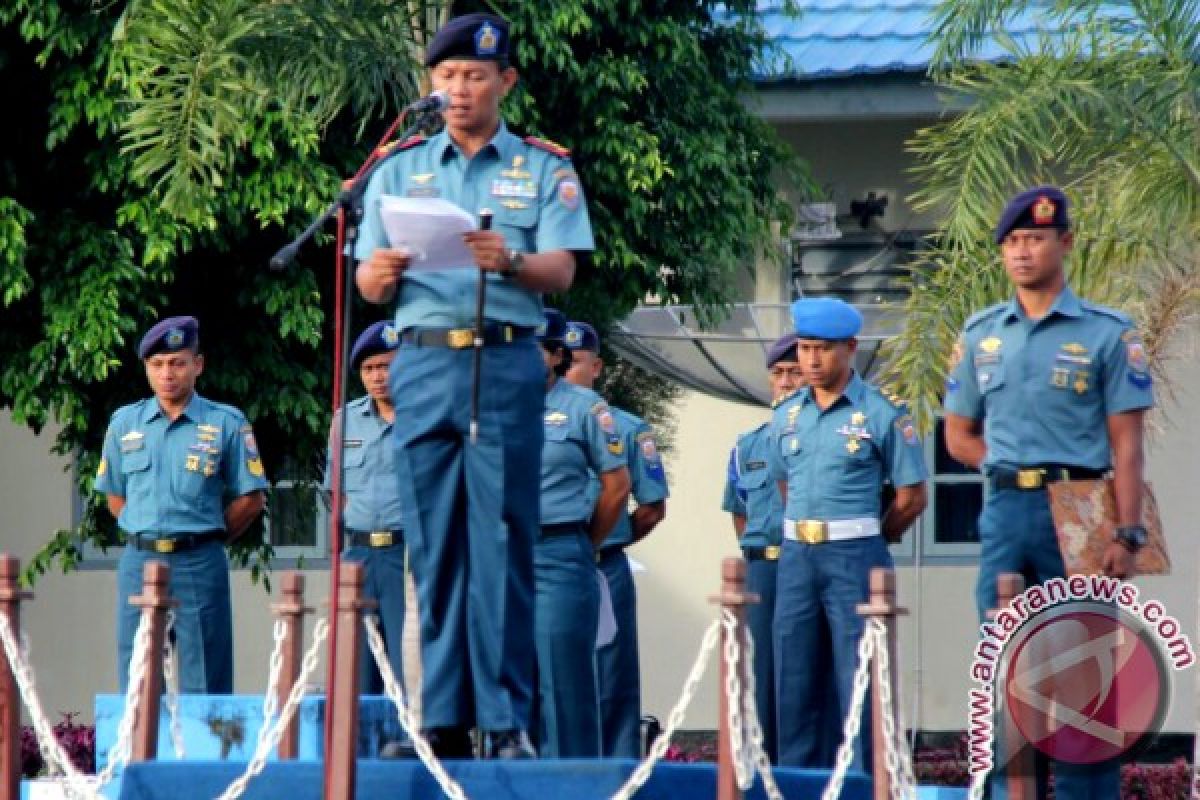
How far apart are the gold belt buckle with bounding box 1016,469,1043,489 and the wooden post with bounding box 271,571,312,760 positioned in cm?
226

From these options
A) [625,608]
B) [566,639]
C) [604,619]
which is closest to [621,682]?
[625,608]

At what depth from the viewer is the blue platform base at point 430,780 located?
678 centimetres

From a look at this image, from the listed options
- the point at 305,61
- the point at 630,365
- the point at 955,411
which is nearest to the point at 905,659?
the point at 630,365

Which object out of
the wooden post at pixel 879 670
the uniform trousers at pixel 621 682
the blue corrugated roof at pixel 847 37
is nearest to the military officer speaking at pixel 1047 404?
the wooden post at pixel 879 670

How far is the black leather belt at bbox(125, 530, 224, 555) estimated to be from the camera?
1145 cm

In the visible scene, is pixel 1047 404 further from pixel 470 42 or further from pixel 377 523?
pixel 377 523

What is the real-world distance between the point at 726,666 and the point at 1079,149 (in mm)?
5659

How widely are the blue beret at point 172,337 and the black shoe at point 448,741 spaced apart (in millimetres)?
4546

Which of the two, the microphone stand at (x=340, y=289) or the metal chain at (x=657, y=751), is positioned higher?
the microphone stand at (x=340, y=289)

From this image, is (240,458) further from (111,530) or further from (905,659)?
(905,659)

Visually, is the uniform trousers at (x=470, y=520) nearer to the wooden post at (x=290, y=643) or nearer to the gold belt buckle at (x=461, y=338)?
the gold belt buckle at (x=461, y=338)

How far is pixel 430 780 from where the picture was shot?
6926 millimetres

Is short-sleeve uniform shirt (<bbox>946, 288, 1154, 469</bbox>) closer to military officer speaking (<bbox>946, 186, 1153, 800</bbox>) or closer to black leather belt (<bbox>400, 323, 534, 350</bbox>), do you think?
military officer speaking (<bbox>946, 186, 1153, 800</bbox>)

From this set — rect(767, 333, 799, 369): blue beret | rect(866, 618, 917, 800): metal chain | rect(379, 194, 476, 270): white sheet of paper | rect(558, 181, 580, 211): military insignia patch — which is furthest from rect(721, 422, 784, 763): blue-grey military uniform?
rect(379, 194, 476, 270): white sheet of paper
